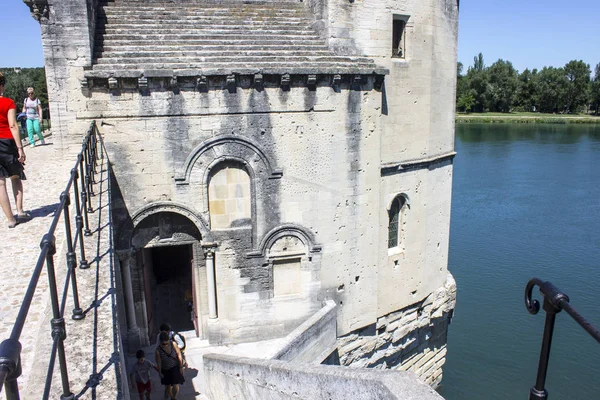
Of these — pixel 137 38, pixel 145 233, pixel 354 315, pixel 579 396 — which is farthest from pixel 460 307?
pixel 137 38

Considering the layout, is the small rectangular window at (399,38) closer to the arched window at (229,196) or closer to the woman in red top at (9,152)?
the arched window at (229,196)

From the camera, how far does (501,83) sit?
247 feet

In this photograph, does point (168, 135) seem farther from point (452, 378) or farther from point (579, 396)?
point (579, 396)

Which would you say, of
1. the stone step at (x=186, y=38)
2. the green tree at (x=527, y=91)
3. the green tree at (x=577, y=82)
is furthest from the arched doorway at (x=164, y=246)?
the green tree at (x=577, y=82)

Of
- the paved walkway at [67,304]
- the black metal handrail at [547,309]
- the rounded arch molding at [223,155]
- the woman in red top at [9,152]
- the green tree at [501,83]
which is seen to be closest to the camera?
the black metal handrail at [547,309]

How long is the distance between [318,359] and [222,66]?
6.06 meters

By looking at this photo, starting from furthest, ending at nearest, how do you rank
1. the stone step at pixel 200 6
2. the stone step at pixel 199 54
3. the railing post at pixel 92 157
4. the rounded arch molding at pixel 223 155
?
the stone step at pixel 200 6 < the rounded arch molding at pixel 223 155 < the stone step at pixel 199 54 < the railing post at pixel 92 157

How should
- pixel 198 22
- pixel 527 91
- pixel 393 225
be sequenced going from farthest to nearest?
1. pixel 527 91
2. pixel 393 225
3. pixel 198 22

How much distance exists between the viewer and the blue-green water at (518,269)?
50.1ft

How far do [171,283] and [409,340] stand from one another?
664 centimetres

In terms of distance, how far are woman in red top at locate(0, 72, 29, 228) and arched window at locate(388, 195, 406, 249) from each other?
7855mm

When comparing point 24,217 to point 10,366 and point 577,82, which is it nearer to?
point 10,366

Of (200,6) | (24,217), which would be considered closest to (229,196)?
(24,217)

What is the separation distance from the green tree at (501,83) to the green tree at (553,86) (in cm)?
428
